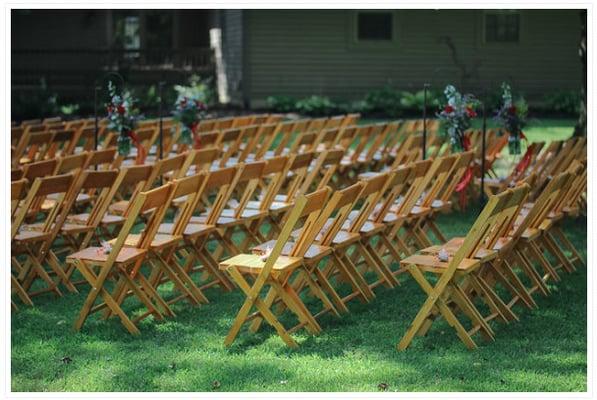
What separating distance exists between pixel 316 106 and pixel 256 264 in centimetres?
1777

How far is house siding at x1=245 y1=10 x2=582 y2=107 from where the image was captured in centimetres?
2648

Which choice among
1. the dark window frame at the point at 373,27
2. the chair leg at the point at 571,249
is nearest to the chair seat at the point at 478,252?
the chair leg at the point at 571,249

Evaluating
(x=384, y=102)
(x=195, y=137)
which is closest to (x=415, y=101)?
(x=384, y=102)

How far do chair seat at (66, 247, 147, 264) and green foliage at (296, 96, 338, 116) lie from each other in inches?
677

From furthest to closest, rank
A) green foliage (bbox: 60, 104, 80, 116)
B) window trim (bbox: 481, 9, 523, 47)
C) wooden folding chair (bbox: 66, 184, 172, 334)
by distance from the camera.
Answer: window trim (bbox: 481, 9, 523, 47) → green foliage (bbox: 60, 104, 80, 116) → wooden folding chair (bbox: 66, 184, 172, 334)

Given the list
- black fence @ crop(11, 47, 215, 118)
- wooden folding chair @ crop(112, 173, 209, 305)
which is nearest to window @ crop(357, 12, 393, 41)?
black fence @ crop(11, 47, 215, 118)

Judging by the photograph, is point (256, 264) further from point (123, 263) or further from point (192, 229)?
point (192, 229)

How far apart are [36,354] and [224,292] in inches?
78.1

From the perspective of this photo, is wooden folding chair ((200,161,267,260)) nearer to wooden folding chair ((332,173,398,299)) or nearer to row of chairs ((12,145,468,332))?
row of chairs ((12,145,468,332))

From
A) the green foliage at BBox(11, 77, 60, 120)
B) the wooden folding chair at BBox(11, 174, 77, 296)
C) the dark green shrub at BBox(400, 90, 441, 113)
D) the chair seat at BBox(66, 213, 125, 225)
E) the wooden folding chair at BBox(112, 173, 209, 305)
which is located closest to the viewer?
the wooden folding chair at BBox(112, 173, 209, 305)

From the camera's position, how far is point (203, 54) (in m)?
27.1

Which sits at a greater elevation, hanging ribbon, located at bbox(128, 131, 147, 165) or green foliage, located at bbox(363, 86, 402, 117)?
hanging ribbon, located at bbox(128, 131, 147, 165)

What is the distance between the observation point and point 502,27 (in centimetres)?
2703
